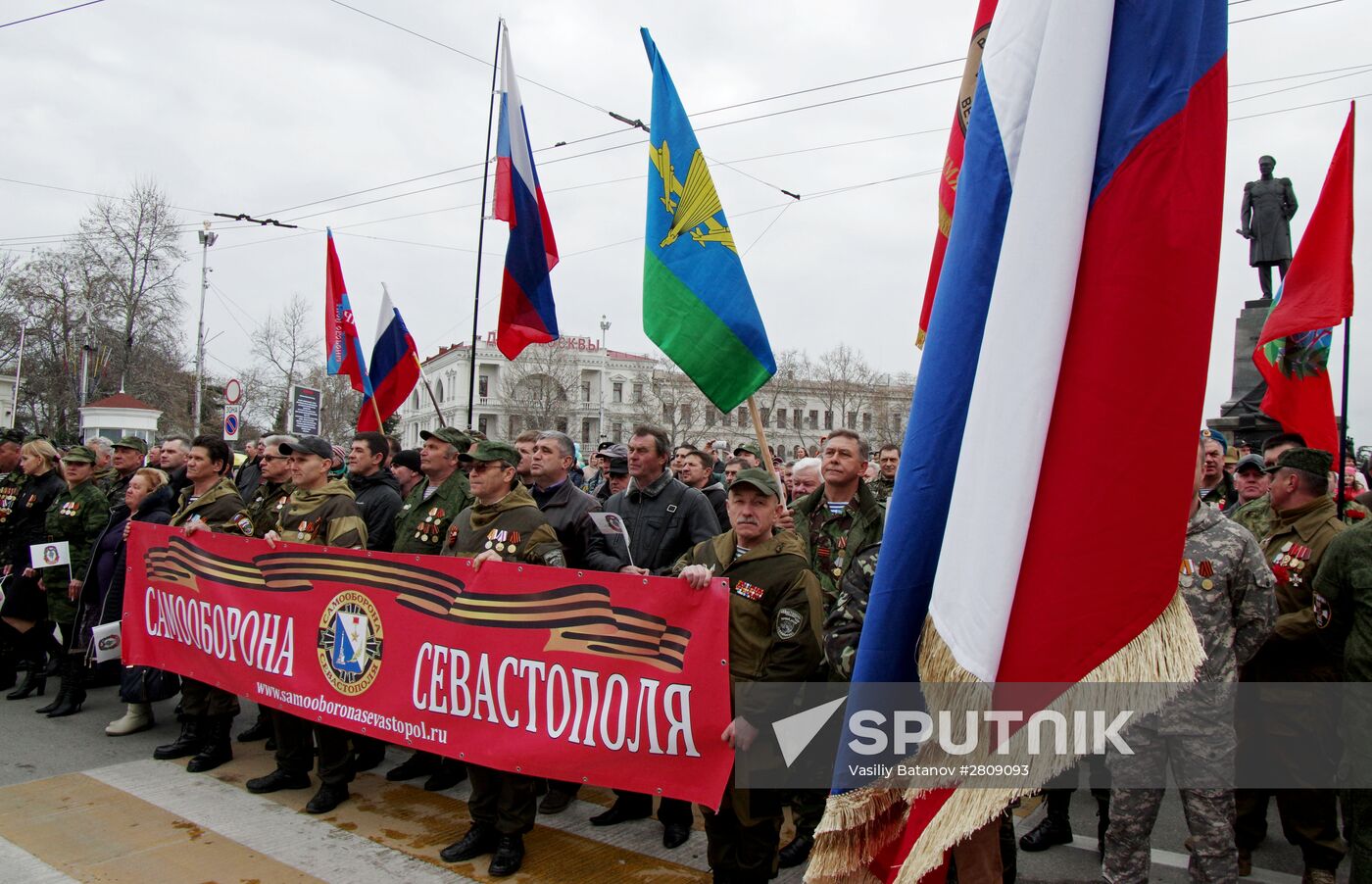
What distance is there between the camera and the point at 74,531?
7.25 meters

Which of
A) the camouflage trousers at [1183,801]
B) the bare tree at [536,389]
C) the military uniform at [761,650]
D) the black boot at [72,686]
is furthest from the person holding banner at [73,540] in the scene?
the bare tree at [536,389]

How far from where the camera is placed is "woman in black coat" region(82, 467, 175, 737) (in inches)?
258

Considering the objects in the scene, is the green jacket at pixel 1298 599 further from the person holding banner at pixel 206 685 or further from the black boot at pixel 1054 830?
the person holding banner at pixel 206 685

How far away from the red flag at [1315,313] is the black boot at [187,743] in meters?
7.52

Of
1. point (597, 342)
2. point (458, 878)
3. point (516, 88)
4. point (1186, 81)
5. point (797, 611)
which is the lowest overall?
point (458, 878)

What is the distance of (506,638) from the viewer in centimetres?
418

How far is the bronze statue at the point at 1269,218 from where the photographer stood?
12023mm

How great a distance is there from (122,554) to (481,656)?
4.08 metres

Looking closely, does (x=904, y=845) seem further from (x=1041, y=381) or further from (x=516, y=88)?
(x=516, y=88)

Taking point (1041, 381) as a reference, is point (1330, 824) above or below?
below

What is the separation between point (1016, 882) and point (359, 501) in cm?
516

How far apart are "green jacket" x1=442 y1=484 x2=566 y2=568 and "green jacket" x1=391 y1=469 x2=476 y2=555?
41.3 inches

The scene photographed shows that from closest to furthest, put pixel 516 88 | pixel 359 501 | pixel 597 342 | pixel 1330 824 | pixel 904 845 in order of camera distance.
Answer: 1. pixel 904 845
2. pixel 1330 824
3. pixel 359 501
4. pixel 516 88
5. pixel 597 342

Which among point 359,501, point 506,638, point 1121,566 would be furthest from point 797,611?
point 359,501
